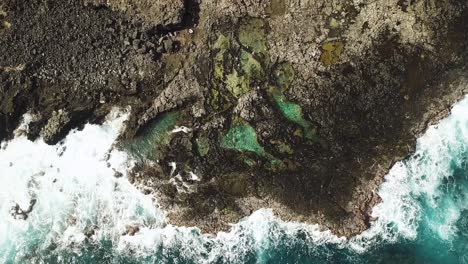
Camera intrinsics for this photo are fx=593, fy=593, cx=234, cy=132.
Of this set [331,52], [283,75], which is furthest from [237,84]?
[331,52]

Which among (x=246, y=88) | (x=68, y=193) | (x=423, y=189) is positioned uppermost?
(x=246, y=88)

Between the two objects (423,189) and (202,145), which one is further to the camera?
(202,145)

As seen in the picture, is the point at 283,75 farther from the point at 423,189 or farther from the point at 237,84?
the point at 423,189

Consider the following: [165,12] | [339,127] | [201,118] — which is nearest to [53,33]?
[165,12]

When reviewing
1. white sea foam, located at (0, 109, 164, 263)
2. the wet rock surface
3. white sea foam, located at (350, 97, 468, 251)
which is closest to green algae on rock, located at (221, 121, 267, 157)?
the wet rock surface

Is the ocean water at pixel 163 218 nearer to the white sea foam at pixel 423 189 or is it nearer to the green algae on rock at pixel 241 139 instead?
the white sea foam at pixel 423 189

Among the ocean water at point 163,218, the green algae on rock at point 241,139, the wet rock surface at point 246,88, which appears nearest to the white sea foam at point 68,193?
the ocean water at point 163,218
